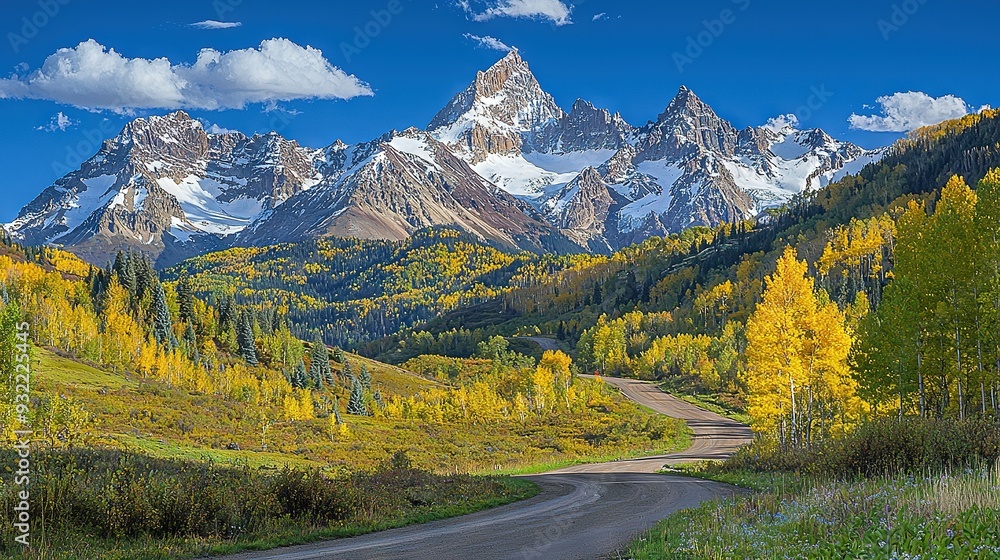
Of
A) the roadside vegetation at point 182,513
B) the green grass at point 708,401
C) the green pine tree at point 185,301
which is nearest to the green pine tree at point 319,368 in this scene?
the green pine tree at point 185,301

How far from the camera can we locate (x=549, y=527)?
17.7m

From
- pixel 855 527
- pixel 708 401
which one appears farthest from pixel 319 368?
pixel 855 527

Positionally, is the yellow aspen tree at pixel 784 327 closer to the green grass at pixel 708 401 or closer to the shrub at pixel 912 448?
the shrub at pixel 912 448

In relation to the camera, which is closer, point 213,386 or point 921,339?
point 921,339

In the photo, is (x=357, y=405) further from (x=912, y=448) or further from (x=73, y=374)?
(x=912, y=448)

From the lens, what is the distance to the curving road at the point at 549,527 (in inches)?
548

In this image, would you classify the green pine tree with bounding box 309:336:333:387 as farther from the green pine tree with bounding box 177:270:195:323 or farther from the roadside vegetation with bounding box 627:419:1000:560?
the roadside vegetation with bounding box 627:419:1000:560

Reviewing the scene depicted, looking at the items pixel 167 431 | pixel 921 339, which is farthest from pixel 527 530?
pixel 167 431

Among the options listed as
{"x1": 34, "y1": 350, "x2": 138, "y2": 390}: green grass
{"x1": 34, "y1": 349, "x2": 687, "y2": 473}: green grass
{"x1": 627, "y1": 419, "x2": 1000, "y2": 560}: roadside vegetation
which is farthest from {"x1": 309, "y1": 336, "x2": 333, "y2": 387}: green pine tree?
{"x1": 627, "y1": 419, "x2": 1000, "y2": 560}: roadside vegetation

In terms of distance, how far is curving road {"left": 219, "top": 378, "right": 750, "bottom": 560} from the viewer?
45.7ft

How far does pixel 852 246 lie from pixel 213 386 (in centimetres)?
12143

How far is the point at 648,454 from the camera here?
2434 inches

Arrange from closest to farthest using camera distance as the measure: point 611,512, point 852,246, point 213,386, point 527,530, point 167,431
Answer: point 527,530 → point 611,512 → point 167,431 → point 213,386 → point 852,246

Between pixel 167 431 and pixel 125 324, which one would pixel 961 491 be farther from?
pixel 125 324
